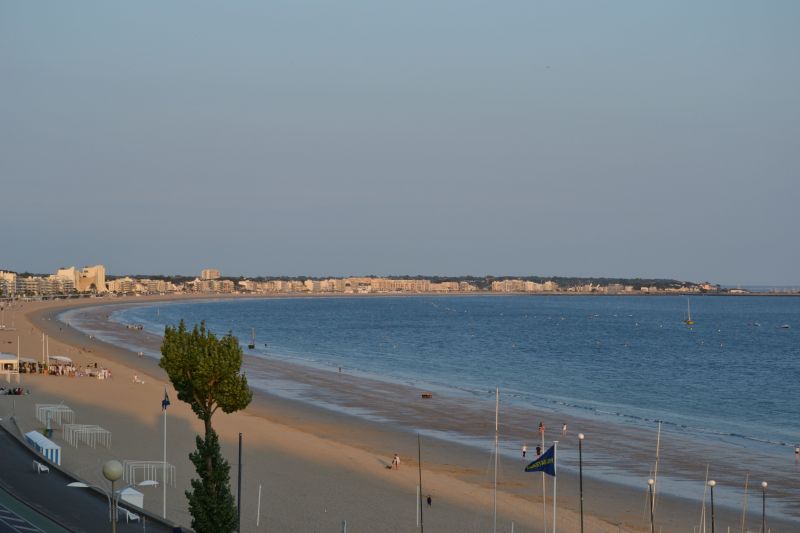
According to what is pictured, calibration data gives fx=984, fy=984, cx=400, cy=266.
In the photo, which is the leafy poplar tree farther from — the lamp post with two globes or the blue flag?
the blue flag

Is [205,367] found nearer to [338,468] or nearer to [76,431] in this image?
[338,468]

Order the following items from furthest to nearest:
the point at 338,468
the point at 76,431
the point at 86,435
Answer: the point at 86,435
the point at 76,431
the point at 338,468

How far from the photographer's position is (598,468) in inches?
1586

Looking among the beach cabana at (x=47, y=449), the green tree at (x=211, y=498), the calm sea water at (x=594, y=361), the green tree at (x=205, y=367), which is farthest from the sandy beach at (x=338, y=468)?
the calm sea water at (x=594, y=361)

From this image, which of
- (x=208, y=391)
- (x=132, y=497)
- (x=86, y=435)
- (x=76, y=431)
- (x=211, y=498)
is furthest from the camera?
(x=86, y=435)

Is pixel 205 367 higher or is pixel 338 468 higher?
pixel 205 367

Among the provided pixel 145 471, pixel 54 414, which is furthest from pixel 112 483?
pixel 54 414

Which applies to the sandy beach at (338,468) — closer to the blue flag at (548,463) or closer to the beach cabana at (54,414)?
the beach cabana at (54,414)

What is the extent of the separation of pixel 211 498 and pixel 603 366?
6956cm

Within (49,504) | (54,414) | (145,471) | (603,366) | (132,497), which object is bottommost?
(603,366)

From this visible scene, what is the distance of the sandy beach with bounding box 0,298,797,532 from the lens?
31297 mm

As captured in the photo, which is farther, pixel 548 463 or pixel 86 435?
pixel 86 435

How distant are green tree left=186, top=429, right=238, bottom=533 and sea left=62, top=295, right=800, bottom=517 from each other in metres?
20.0

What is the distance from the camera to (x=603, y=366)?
8831cm
